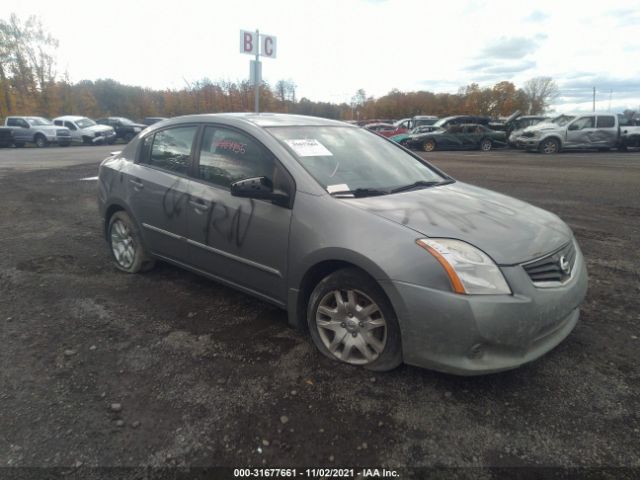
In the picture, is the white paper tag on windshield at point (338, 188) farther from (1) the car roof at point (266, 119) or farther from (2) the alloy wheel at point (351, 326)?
(1) the car roof at point (266, 119)

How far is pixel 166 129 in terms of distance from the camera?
162 inches

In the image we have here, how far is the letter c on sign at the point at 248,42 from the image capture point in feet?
33.6

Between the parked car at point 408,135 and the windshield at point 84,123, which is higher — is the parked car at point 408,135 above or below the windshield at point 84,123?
below

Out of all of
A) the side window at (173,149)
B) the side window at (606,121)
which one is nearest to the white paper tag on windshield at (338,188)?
the side window at (173,149)

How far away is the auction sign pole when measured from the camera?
10266 millimetres

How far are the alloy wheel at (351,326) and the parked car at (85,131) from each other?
28.7 m

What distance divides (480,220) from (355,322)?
100 cm

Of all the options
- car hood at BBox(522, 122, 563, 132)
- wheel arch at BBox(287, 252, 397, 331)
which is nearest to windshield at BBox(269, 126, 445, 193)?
wheel arch at BBox(287, 252, 397, 331)

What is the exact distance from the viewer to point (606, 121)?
63.8 feet


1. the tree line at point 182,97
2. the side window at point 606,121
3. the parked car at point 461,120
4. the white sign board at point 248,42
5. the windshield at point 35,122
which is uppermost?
the tree line at point 182,97

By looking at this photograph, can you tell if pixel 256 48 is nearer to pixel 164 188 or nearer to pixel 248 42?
pixel 248 42

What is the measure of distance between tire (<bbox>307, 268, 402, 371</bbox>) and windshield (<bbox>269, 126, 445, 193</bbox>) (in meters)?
0.66

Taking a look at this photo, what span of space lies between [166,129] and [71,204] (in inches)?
193

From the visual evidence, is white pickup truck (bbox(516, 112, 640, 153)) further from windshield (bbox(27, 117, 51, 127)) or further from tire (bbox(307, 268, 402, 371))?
windshield (bbox(27, 117, 51, 127))
